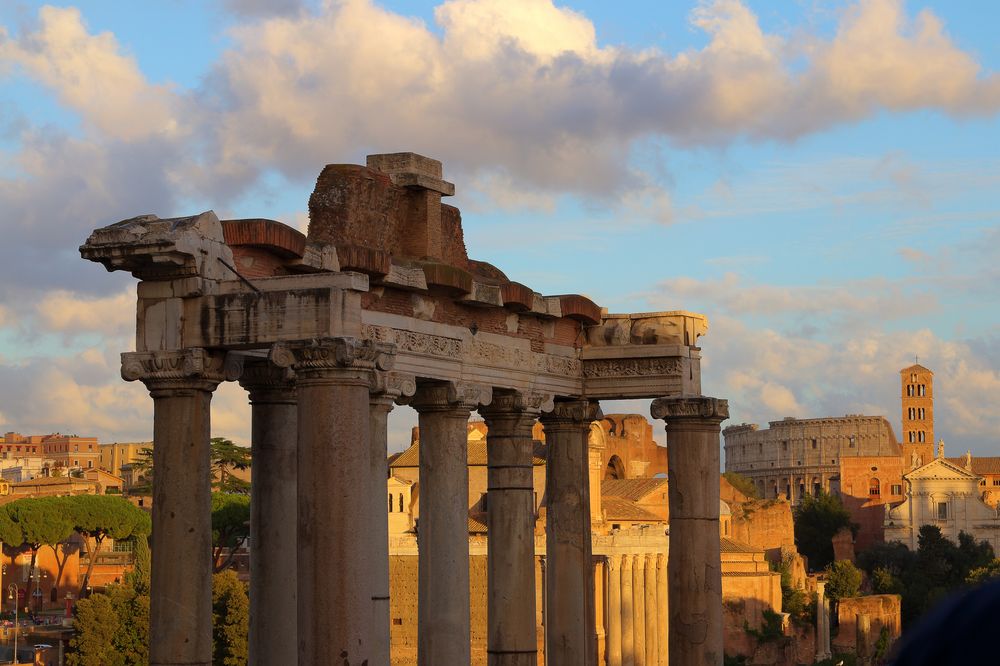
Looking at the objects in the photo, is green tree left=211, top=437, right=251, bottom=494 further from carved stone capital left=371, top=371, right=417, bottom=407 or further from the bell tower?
the bell tower

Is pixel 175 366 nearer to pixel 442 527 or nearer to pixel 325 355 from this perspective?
pixel 325 355

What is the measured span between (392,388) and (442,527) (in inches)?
70.8

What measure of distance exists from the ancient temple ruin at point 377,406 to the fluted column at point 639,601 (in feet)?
140

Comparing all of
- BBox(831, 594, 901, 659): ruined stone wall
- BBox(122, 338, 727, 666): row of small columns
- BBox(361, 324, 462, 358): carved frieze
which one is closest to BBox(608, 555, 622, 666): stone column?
BBox(831, 594, 901, 659): ruined stone wall

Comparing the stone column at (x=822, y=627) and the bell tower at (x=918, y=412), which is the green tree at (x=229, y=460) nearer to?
the stone column at (x=822, y=627)

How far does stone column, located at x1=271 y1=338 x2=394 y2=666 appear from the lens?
9.80 meters

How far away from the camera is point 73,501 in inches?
3179

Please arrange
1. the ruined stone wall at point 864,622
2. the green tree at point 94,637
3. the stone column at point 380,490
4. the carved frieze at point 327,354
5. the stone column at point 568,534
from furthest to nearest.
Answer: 1. the ruined stone wall at point 864,622
2. the green tree at point 94,637
3. the stone column at point 568,534
4. the stone column at point 380,490
5. the carved frieze at point 327,354

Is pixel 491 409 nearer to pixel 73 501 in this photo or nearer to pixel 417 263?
pixel 417 263

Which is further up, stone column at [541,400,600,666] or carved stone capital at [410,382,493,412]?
carved stone capital at [410,382,493,412]

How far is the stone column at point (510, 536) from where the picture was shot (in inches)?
578

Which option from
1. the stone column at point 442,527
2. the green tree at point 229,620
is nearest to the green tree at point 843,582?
the green tree at point 229,620

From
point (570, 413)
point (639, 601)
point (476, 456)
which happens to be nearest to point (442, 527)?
point (570, 413)

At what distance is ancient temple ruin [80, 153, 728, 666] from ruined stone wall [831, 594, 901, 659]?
62.2 m
